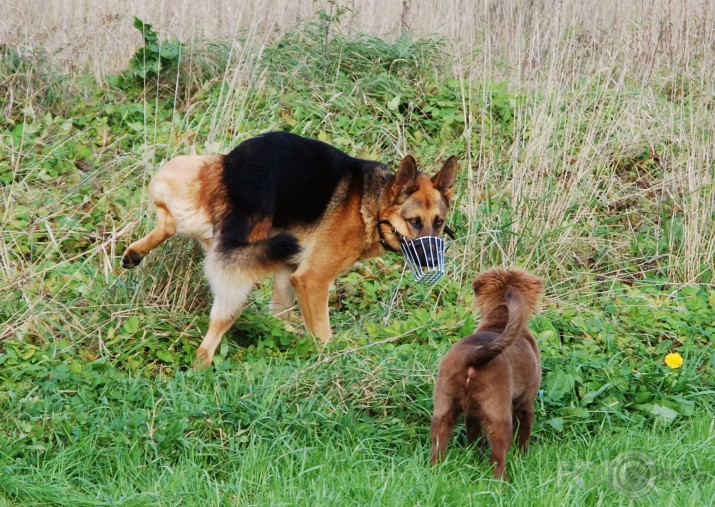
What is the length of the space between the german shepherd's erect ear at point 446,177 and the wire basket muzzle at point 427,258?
501 mm

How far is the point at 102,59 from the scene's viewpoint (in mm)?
9117

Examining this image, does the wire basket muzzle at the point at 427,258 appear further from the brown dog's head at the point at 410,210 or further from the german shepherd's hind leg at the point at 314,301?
the german shepherd's hind leg at the point at 314,301

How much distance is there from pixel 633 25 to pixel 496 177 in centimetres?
250

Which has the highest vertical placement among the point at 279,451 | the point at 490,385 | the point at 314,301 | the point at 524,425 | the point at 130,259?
the point at 490,385

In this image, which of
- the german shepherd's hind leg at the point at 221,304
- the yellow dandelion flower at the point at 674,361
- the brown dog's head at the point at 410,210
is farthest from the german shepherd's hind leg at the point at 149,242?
the yellow dandelion flower at the point at 674,361

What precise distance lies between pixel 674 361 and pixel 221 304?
2.71 m

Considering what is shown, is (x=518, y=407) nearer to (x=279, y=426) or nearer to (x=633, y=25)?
(x=279, y=426)

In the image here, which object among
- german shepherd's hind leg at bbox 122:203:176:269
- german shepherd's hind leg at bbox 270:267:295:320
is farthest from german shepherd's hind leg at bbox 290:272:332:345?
german shepherd's hind leg at bbox 122:203:176:269

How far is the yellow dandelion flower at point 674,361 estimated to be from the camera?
16.6 feet

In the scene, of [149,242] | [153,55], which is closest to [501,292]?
[149,242]

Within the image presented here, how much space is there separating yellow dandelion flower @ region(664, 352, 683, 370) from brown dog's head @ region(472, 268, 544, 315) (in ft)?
3.86

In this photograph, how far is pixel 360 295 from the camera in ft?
22.6

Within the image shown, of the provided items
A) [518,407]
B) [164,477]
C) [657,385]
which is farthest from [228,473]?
[657,385]

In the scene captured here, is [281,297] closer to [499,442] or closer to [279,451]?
[279,451]
